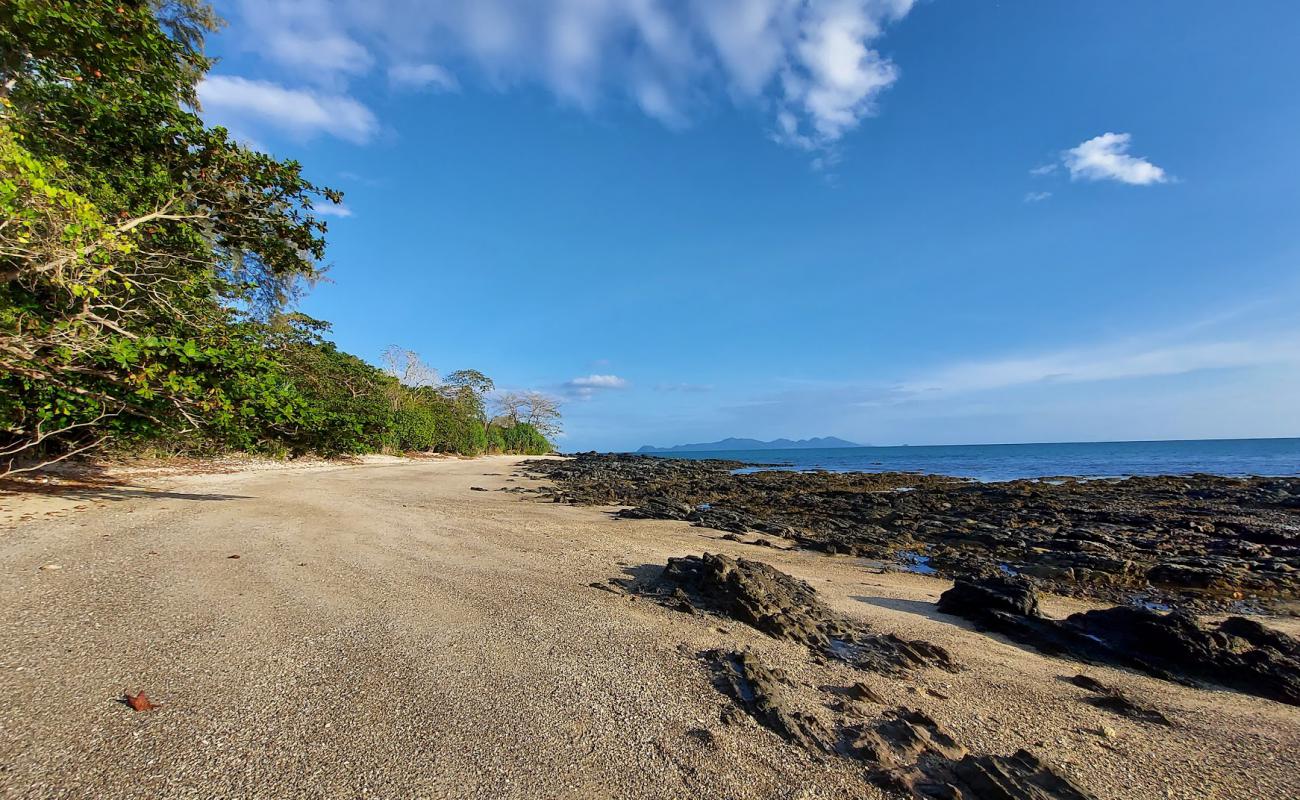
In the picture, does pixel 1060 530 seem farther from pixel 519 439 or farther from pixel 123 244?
pixel 519 439

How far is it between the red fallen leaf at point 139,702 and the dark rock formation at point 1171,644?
24.9 feet

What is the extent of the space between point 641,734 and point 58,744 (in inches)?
120

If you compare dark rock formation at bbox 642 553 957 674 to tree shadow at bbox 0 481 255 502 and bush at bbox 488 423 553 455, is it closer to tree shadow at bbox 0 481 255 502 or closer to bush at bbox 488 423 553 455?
tree shadow at bbox 0 481 255 502

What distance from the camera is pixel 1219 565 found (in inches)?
384

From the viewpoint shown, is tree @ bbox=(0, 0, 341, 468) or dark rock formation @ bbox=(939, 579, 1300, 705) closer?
dark rock formation @ bbox=(939, 579, 1300, 705)

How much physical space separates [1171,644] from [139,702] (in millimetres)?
8570

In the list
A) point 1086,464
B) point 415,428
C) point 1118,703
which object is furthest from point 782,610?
point 1086,464

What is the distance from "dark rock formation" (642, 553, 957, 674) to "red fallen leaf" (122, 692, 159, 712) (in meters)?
4.11

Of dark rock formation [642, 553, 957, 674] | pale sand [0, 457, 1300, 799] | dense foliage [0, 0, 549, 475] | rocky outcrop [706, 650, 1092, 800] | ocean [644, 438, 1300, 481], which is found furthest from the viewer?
ocean [644, 438, 1300, 481]

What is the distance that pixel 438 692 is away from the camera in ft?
11.2

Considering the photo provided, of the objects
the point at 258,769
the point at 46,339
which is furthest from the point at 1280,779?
the point at 46,339

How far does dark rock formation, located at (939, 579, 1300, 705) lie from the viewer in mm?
4613

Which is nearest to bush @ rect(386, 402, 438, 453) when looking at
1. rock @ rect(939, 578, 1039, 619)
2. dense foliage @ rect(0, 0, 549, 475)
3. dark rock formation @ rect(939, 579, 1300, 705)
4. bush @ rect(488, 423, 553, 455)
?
bush @ rect(488, 423, 553, 455)

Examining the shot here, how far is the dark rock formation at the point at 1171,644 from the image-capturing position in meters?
4.61
